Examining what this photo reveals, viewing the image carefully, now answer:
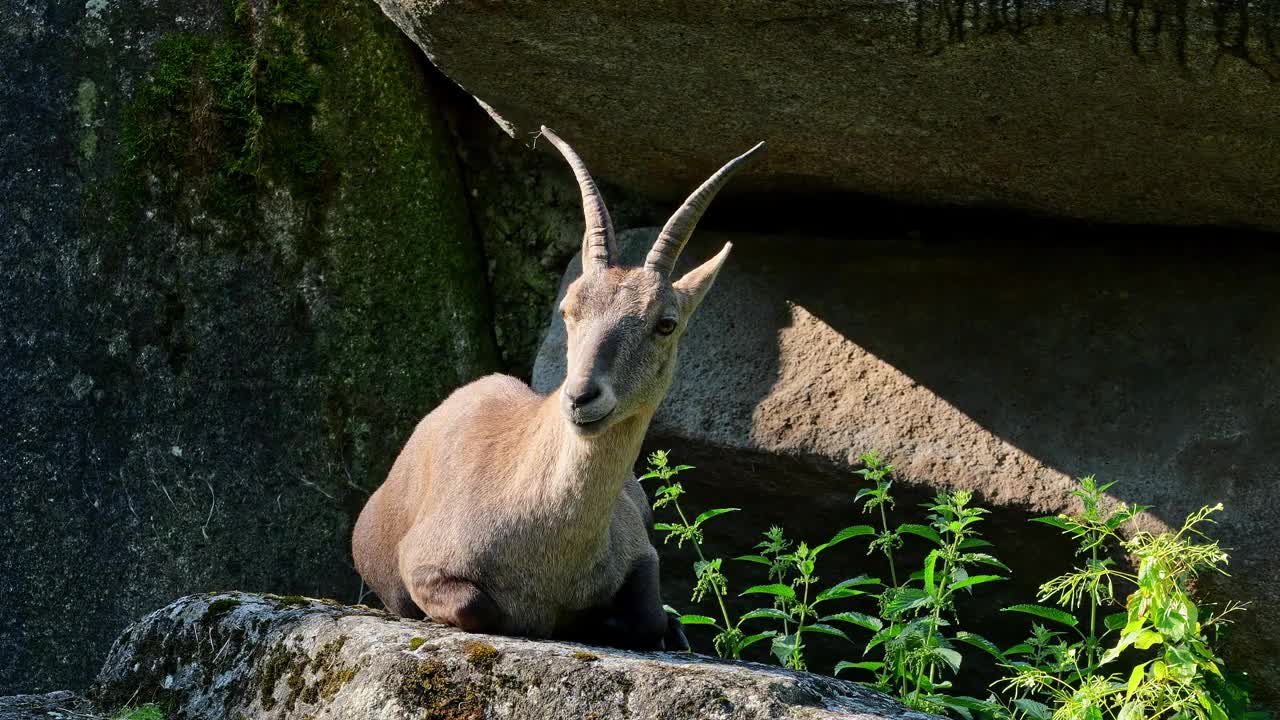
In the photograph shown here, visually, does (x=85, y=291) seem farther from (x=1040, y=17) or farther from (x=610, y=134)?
(x=1040, y=17)

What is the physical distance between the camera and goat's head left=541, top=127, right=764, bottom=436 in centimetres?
479

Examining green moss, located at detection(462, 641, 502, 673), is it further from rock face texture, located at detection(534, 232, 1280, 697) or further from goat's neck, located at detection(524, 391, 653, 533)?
rock face texture, located at detection(534, 232, 1280, 697)

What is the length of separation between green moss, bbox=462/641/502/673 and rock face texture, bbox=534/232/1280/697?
107 inches

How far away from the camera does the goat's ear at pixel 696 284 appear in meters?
5.38

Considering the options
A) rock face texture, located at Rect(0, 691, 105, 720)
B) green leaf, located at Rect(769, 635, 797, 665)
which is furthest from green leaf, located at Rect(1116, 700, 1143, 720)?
rock face texture, located at Rect(0, 691, 105, 720)

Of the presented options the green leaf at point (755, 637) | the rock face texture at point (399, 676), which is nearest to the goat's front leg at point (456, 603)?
the rock face texture at point (399, 676)

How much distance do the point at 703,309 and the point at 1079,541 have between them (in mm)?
2089

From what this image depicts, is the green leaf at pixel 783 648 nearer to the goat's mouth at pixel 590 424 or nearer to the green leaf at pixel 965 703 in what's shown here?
the green leaf at pixel 965 703

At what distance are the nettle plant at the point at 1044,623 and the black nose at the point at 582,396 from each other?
752 mm

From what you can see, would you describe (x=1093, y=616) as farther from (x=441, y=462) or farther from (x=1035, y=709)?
(x=441, y=462)

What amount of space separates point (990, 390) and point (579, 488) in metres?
2.39

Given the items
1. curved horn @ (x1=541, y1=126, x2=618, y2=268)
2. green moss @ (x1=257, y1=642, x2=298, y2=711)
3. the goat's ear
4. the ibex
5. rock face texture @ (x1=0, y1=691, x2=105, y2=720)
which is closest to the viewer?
green moss @ (x1=257, y1=642, x2=298, y2=711)

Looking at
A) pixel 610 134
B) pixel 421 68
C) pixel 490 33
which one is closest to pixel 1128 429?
pixel 610 134

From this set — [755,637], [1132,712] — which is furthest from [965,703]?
[1132,712]
